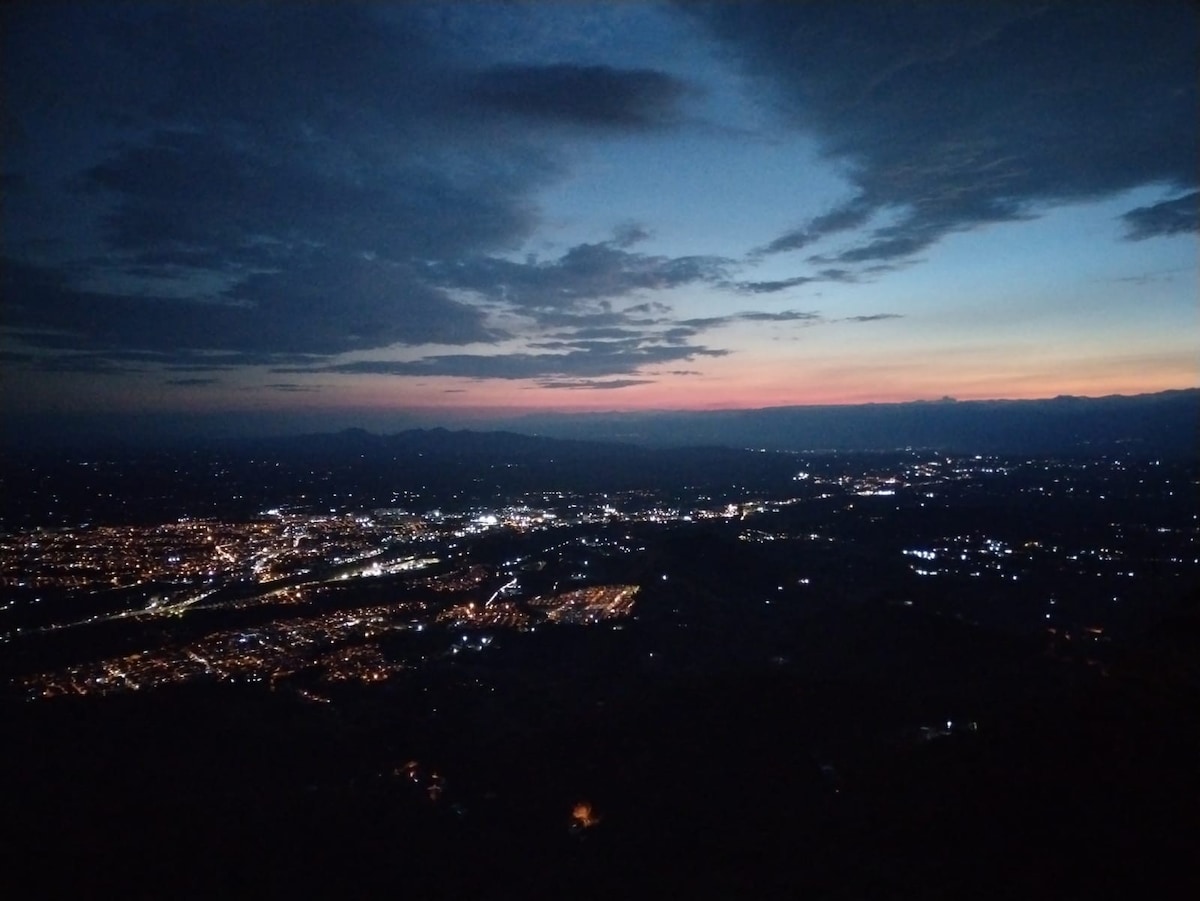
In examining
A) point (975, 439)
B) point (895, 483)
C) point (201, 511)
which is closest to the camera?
point (201, 511)

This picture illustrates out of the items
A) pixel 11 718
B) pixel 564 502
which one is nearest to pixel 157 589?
pixel 11 718

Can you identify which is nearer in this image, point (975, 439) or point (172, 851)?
point (172, 851)

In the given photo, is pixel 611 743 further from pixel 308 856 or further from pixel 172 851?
pixel 172 851

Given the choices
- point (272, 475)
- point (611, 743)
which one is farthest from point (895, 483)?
point (272, 475)

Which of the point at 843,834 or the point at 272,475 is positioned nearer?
the point at 843,834

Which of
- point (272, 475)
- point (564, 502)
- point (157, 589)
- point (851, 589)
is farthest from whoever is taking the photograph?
point (272, 475)

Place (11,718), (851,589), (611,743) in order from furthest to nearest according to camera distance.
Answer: (851,589)
(11,718)
(611,743)

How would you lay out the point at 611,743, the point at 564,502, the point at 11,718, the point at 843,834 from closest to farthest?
the point at 843,834 < the point at 611,743 < the point at 11,718 < the point at 564,502

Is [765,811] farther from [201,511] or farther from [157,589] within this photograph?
[201,511]
